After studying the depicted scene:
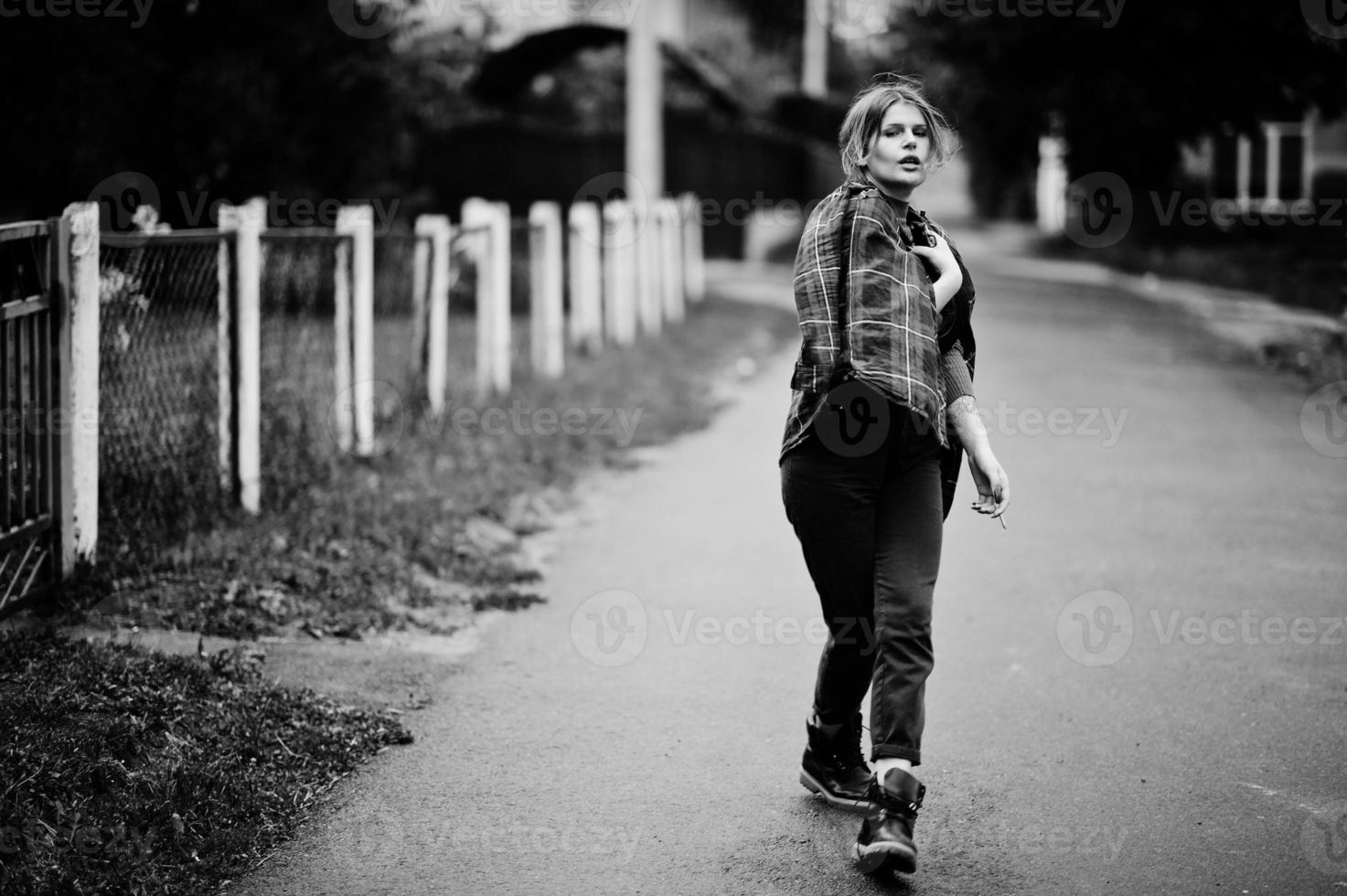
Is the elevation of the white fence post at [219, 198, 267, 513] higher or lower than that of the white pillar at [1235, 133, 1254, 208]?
lower

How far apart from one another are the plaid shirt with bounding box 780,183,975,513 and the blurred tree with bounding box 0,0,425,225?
26.6 feet

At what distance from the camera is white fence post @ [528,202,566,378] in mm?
13398

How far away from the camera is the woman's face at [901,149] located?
3.89 m

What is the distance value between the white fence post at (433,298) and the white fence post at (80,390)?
446 centimetres

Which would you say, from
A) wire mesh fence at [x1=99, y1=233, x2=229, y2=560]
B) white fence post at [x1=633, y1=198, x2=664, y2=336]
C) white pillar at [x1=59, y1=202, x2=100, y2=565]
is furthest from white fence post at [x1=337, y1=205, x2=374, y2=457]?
white fence post at [x1=633, y1=198, x2=664, y2=336]

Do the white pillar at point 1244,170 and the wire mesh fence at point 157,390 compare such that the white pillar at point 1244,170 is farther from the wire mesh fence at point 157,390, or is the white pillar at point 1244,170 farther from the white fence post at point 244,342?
the wire mesh fence at point 157,390

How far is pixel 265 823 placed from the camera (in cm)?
413

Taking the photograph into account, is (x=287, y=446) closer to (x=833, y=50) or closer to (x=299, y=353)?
(x=299, y=353)

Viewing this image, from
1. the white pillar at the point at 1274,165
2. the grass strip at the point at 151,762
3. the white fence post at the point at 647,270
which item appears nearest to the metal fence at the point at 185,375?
the grass strip at the point at 151,762

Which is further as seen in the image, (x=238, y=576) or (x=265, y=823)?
(x=238, y=576)

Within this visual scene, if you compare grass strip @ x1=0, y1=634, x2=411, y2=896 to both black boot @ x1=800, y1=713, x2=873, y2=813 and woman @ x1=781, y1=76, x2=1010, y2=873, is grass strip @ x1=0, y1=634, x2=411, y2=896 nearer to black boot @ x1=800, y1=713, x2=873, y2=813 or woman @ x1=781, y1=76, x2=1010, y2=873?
black boot @ x1=800, y1=713, x2=873, y2=813

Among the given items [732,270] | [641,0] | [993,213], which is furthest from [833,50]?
[641,0]

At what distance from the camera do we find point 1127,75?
2464cm

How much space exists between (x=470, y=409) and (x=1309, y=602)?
20.1 ft
